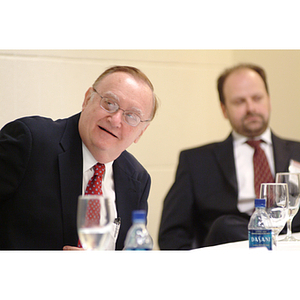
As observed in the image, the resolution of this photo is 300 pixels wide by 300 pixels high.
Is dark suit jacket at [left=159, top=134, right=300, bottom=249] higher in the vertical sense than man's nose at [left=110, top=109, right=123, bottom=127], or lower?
lower

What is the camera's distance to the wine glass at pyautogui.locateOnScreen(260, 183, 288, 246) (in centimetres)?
163

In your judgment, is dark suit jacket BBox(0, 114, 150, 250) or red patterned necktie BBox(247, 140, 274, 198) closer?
dark suit jacket BBox(0, 114, 150, 250)

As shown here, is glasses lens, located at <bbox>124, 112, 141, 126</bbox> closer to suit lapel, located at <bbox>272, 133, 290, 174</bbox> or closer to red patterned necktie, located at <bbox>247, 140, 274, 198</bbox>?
red patterned necktie, located at <bbox>247, 140, 274, 198</bbox>

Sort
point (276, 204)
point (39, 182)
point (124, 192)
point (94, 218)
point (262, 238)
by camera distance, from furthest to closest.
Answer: point (124, 192)
point (39, 182)
point (276, 204)
point (262, 238)
point (94, 218)

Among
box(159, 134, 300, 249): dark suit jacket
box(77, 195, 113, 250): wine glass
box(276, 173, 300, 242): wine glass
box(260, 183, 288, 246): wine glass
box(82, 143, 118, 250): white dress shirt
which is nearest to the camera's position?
box(77, 195, 113, 250): wine glass

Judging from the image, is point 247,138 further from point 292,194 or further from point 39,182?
point 39,182

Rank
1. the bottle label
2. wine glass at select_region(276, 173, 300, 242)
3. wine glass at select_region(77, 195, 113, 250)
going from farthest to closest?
wine glass at select_region(276, 173, 300, 242) < the bottle label < wine glass at select_region(77, 195, 113, 250)

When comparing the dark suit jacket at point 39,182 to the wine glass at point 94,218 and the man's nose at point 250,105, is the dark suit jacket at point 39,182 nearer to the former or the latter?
the wine glass at point 94,218

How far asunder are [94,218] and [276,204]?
0.88 meters

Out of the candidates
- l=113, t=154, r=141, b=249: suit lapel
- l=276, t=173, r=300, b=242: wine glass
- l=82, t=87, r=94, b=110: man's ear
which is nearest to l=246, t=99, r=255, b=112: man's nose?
l=276, t=173, r=300, b=242: wine glass

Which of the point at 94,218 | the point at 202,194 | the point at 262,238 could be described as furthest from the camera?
the point at 202,194

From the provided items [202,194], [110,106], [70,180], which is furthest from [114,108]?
[202,194]

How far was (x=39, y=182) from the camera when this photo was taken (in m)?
1.81

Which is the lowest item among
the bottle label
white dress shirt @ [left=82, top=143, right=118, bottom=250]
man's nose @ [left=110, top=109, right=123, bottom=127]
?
the bottle label
